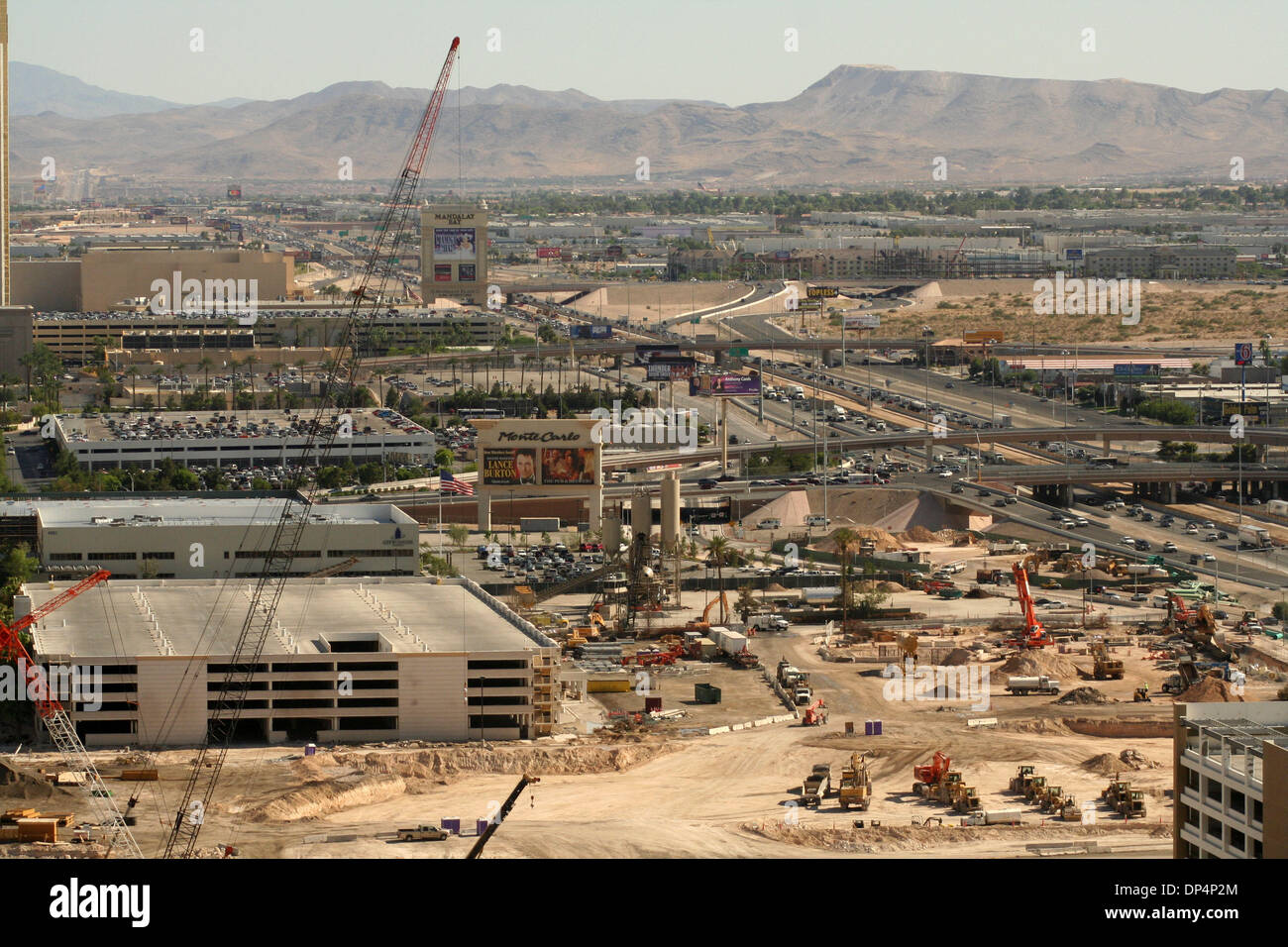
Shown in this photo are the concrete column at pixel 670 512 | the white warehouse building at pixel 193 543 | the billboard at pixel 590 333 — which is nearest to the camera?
the white warehouse building at pixel 193 543

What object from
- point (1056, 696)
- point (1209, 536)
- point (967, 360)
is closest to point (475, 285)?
point (967, 360)

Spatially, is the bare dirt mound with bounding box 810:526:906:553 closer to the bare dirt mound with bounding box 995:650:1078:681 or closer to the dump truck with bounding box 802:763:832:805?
the bare dirt mound with bounding box 995:650:1078:681

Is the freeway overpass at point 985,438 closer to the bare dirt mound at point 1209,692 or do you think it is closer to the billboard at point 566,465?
the billboard at point 566,465

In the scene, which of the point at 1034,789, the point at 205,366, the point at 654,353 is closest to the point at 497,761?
the point at 1034,789

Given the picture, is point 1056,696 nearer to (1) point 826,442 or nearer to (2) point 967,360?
(1) point 826,442

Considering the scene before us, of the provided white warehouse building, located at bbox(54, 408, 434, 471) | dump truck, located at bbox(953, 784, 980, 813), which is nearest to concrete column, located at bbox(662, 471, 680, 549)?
white warehouse building, located at bbox(54, 408, 434, 471)

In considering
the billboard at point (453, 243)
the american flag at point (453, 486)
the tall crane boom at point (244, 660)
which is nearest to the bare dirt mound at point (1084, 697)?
the tall crane boom at point (244, 660)
